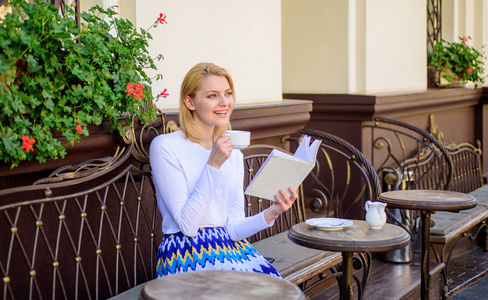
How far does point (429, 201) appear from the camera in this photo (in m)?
4.30

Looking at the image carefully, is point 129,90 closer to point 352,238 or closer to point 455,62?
point 352,238

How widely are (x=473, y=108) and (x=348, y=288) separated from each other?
234 inches

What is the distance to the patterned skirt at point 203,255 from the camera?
316cm

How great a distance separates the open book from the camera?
3012mm

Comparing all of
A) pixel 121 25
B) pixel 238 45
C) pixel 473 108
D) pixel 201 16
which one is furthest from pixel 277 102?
pixel 473 108

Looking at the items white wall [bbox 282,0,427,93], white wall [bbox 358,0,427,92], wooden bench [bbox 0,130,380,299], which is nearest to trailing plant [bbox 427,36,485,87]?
white wall [bbox 358,0,427,92]

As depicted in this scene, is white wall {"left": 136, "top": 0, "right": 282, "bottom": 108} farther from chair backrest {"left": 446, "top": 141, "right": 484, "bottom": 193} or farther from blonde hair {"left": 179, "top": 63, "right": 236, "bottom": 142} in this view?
chair backrest {"left": 446, "top": 141, "right": 484, "bottom": 193}

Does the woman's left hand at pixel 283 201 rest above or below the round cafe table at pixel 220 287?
above

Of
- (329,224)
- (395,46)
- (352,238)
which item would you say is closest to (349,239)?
(352,238)

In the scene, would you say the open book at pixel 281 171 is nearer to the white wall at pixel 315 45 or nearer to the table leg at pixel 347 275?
the table leg at pixel 347 275

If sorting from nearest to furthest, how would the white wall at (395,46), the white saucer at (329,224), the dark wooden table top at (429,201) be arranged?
the white saucer at (329,224) < the dark wooden table top at (429,201) < the white wall at (395,46)

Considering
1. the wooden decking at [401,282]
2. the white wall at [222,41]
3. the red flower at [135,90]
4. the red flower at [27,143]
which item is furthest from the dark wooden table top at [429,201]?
the red flower at [27,143]

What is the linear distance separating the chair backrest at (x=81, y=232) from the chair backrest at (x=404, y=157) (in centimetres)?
251

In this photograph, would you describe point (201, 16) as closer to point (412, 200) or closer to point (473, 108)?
point (412, 200)
